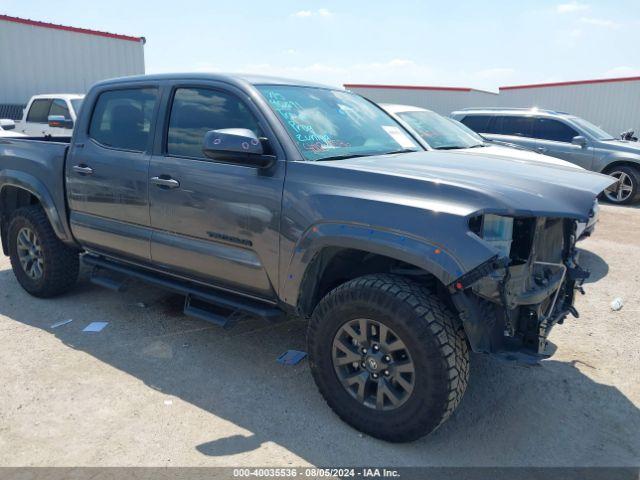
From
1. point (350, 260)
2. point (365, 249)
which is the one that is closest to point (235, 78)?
point (350, 260)

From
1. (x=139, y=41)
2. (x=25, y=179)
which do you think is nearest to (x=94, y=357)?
(x=25, y=179)

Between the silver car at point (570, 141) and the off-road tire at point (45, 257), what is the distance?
28.0 ft

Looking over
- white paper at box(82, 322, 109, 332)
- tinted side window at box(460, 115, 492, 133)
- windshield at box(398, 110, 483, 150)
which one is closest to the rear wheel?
tinted side window at box(460, 115, 492, 133)

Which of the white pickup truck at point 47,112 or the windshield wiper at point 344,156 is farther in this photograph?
the white pickup truck at point 47,112

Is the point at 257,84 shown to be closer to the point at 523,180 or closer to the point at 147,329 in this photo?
the point at 523,180

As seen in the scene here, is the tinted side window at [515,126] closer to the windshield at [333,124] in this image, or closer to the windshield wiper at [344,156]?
the windshield at [333,124]

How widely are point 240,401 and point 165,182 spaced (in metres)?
1.49

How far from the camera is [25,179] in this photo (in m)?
4.65

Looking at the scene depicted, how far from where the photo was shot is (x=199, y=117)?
11.9 ft

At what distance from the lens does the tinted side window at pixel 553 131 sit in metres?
10.5

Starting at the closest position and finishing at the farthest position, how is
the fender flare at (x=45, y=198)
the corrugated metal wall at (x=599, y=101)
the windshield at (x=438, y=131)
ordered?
the fender flare at (x=45, y=198), the windshield at (x=438, y=131), the corrugated metal wall at (x=599, y=101)

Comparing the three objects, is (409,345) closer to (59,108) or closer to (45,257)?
(45,257)

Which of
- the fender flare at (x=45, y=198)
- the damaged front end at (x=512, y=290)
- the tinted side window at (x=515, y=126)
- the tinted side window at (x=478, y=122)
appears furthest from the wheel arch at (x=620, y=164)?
the fender flare at (x=45, y=198)

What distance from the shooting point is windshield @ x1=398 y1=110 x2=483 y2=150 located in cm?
721
